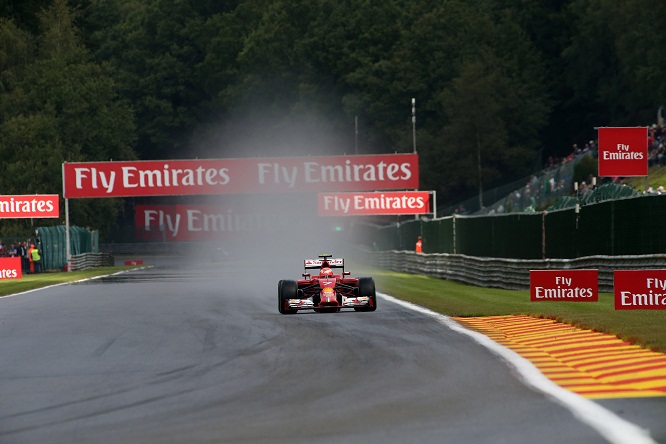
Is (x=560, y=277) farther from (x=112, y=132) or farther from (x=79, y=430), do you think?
(x=112, y=132)

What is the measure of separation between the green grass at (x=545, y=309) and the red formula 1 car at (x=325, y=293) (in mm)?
1341

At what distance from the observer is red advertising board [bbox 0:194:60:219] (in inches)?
2330

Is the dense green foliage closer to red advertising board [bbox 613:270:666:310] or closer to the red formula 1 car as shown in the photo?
the red formula 1 car

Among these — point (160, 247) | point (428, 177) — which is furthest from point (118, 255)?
point (428, 177)

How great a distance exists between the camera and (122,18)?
135 meters

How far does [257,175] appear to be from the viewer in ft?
204

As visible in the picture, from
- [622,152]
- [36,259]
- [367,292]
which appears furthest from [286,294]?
[36,259]

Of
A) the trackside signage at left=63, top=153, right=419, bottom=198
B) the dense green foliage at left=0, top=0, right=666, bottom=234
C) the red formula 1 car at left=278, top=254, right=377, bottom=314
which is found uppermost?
the dense green foliage at left=0, top=0, right=666, bottom=234

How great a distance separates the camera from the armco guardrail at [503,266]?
24.3 meters

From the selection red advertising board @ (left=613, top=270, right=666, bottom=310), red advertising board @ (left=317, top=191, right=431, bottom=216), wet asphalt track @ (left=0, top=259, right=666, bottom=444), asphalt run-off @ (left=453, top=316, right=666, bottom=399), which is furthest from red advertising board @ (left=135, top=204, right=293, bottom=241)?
red advertising board @ (left=613, top=270, right=666, bottom=310)

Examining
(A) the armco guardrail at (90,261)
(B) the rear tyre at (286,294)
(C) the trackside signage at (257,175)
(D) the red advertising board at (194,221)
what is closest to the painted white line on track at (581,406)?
(B) the rear tyre at (286,294)

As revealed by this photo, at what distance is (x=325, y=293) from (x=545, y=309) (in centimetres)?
363

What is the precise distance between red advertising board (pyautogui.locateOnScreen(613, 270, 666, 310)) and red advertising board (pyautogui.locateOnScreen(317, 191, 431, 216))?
143 ft

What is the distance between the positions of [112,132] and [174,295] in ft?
213
